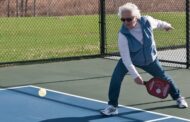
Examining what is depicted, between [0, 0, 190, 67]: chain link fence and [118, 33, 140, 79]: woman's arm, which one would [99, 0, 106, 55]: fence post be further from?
[118, 33, 140, 79]: woman's arm

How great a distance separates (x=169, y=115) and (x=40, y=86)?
9.45ft

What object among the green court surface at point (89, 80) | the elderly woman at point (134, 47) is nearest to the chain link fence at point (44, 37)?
the green court surface at point (89, 80)

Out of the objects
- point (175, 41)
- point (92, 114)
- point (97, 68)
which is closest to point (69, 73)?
point (97, 68)

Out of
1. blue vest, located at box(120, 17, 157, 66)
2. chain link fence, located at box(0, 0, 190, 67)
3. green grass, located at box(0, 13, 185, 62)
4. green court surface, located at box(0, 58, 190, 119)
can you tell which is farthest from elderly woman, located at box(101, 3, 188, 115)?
green grass, located at box(0, 13, 185, 62)

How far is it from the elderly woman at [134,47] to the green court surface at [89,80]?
2.24 ft

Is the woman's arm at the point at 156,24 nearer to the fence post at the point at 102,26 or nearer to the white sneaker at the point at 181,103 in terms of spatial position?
the white sneaker at the point at 181,103

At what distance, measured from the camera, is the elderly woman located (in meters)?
6.78

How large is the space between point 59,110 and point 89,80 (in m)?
2.35

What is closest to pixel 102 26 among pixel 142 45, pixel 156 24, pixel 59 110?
pixel 59 110

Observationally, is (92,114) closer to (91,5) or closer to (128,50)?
(128,50)

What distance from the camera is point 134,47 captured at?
7.02 meters

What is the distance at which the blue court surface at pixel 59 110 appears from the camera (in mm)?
7203

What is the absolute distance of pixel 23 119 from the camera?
23.5ft

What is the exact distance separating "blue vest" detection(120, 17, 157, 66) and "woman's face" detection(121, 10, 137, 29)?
0.43 feet
